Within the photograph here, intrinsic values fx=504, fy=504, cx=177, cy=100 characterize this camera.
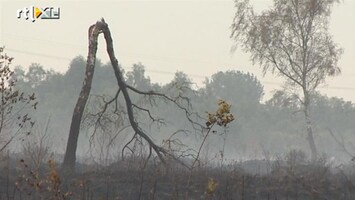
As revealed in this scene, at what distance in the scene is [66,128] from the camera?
6234 cm

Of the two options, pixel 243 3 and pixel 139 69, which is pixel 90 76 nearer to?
pixel 243 3

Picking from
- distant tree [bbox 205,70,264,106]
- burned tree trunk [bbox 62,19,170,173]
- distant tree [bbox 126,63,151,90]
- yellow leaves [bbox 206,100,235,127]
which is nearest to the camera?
yellow leaves [bbox 206,100,235,127]

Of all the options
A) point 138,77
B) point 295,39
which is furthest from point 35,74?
point 295,39

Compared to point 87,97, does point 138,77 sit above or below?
above

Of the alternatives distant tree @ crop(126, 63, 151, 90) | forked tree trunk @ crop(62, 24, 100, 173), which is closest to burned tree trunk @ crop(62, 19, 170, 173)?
forked tree trunk @ crop(62, 24, 100, 173)

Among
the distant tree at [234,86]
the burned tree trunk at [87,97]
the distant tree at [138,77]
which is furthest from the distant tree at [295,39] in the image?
the distant tree at [234,86]

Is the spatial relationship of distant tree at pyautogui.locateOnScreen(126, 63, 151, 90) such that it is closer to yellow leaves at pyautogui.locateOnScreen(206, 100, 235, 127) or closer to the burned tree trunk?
the burned tree trunk

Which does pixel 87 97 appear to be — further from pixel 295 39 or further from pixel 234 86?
pixel 234 86

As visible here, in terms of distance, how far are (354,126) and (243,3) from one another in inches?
2151

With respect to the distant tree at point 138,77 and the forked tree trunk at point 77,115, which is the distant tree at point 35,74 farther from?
the forked tree trunk at point 77,115

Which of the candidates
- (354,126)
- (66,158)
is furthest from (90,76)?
(354,126)

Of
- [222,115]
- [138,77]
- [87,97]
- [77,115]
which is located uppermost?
[138,77]

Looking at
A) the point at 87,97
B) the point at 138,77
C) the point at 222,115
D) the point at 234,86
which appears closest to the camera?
the point at 222,115

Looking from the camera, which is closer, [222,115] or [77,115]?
[222,115]
